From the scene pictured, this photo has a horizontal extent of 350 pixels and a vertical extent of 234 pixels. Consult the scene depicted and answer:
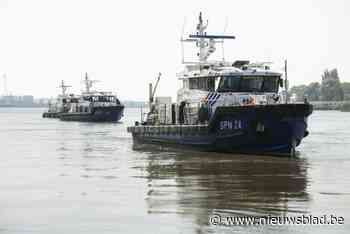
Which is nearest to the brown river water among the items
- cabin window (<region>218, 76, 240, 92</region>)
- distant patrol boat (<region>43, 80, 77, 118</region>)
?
cabin window (<region>218, 76, 240, 92</region>)

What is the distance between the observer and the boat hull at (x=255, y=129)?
87.2 ft

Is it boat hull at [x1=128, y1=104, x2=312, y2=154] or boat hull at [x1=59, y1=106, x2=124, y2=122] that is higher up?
boat hull at [x1=128, y1=104, x2=312, y2=154]

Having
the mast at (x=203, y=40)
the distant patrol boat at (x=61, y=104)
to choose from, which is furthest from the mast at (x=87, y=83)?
the mast at (x=203, y=40)

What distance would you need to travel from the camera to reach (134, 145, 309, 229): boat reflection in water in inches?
583

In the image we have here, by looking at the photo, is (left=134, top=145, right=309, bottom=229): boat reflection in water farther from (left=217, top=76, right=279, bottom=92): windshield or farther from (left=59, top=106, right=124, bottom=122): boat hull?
(left=59, top=106, right=124, bottom=122): boat hull

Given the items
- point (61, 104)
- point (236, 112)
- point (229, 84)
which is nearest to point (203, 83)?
point (229, 84)

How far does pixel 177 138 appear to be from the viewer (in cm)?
3111

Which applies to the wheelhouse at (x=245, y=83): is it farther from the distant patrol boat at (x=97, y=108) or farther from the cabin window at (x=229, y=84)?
the distant patrol boat at (x=97, y=108)

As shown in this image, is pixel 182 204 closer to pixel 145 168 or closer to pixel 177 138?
pixel 145 168

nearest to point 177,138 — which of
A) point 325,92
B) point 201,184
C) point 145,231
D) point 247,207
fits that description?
point 201,184

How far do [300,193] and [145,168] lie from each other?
27.4 ft

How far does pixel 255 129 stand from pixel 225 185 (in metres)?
8.50

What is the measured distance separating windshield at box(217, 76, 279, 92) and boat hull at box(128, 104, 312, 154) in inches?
57.3

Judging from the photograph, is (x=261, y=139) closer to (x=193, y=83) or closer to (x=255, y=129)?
(x=255, y=129)
